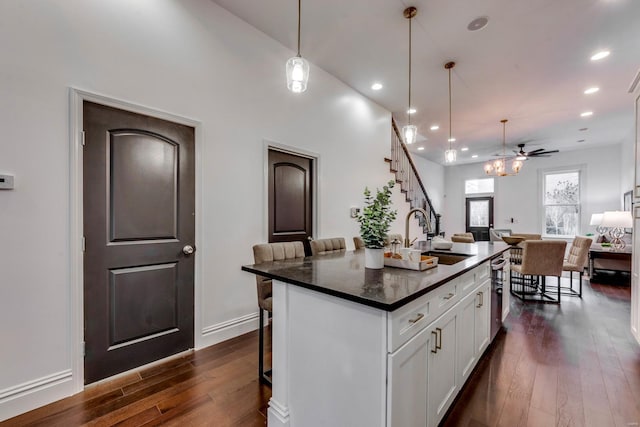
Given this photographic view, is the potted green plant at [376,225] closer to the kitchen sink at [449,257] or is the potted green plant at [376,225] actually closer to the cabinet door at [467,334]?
the cabinet door at [467,334]

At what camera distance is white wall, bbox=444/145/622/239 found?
24.1 ft

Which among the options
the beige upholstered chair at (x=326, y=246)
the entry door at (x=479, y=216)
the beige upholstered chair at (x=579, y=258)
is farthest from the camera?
the entry door at (x=479, y=216)

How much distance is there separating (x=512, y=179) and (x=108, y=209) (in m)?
10.4

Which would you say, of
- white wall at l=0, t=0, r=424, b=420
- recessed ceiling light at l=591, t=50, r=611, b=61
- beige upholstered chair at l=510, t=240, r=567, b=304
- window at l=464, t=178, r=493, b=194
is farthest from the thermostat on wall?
window at l=464, t=178, r=493, b=194

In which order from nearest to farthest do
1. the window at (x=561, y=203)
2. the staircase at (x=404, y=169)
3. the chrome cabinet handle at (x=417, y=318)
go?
the chrome cabinet handle at (x=417, y=318), the staircase at (x=404, y=169), the window at (x=561, y=203)

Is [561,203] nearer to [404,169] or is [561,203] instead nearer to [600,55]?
[404,169]

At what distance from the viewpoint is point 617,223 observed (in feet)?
16.6

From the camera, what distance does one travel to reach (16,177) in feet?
5.64

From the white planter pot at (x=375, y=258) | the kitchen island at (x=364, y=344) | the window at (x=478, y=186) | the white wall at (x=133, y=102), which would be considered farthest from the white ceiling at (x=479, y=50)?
the window at (x=478, y=186)

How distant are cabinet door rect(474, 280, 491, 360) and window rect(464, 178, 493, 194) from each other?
8316 millimetres

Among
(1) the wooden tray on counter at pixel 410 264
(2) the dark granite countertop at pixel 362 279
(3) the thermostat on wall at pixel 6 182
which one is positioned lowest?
(2) the dark granite countertop at pixel 362 279

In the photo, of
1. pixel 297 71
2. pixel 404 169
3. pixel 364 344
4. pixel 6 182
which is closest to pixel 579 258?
pixel 404 169

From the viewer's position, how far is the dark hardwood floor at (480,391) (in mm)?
1679

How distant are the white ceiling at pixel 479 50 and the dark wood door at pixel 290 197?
119 cm
